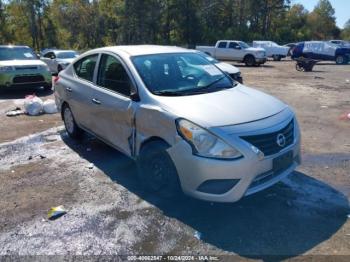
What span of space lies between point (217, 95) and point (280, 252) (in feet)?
6.44

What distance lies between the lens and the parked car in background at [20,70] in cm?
1188

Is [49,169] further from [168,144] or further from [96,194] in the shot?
[168,144]


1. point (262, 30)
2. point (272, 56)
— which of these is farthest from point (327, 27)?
point (272, 56)

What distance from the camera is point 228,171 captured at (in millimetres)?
3658

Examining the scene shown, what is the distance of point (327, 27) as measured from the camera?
3014 inches

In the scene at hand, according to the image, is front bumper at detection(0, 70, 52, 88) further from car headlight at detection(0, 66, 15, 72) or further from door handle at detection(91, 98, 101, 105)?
door handle at detection(91, 98, 101, 105)

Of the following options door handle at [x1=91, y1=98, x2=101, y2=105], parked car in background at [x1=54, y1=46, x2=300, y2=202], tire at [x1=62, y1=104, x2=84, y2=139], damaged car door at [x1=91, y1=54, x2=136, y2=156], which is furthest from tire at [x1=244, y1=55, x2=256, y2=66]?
door handle at [x1=91, y1=98, x2=101, y2=105]

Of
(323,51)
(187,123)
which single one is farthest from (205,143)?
(323,51)

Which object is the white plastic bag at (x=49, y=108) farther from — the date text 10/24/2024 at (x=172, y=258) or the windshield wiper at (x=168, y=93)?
the date text 10/24/2024 at (x=172, y=258)

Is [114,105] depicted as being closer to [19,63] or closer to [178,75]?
[178,75]

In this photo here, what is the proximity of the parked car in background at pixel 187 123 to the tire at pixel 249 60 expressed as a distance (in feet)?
69.5

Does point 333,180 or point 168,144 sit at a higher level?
point 168,144

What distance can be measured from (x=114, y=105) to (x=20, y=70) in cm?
843

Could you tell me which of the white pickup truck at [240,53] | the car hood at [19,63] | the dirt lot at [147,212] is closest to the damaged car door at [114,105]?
the dirt lot at [147,212]
